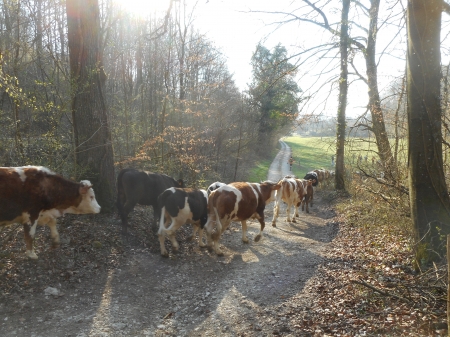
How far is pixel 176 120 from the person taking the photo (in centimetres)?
1780

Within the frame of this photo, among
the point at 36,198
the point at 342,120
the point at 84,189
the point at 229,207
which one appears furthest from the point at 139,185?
the point at 342,120

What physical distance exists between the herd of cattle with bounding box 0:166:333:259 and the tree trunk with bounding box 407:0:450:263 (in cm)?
464

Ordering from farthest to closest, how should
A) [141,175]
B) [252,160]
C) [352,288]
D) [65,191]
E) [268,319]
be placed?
1. [252,160]
2. [141,175]
3. [65,191]
4. [352,288]
5. [268,319]

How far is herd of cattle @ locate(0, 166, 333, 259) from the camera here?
615 centimetres

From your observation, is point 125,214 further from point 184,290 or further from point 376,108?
point 376,108

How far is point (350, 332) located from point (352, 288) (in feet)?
4.77

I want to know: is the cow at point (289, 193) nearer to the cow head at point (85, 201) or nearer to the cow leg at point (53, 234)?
the cow head at point (85, 201)

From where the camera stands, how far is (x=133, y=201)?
864 centimetres

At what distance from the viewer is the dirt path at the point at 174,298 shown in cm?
496

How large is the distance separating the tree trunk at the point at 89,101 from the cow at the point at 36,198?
1.08 m

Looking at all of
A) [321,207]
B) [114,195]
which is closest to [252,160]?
[321,207]

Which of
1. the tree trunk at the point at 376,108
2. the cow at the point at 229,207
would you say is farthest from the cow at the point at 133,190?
the tree trunk at the point at 376,108

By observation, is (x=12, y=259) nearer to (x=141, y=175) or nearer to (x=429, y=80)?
(x=141, y=175)

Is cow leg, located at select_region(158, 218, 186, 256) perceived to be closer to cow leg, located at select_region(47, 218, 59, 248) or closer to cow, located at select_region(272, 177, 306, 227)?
cow leg, located at select_region(47, 218, 59, 248)
